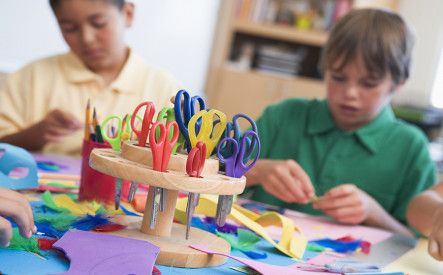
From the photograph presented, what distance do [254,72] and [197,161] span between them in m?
2.42

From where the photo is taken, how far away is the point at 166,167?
54 cm

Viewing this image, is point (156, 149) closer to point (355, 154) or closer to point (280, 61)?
point (355, 154)

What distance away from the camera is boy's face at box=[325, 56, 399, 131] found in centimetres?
117

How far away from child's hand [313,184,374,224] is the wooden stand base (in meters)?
0.38

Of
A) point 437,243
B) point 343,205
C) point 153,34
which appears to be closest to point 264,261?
point 437,243

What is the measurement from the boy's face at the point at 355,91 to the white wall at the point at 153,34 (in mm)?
1152

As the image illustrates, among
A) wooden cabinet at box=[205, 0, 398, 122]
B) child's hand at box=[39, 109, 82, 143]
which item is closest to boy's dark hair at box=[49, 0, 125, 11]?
child's hand at box=[39, 109, 82, 143]

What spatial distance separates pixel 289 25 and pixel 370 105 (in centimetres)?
186

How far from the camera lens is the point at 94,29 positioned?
1219 mm

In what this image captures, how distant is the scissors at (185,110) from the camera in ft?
1.82

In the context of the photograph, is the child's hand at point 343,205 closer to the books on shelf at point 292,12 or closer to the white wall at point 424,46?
the books on shelf at point 292,12

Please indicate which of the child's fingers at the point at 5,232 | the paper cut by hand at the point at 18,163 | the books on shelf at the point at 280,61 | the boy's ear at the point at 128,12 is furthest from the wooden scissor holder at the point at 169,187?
the books on shelf at the point at 280,61

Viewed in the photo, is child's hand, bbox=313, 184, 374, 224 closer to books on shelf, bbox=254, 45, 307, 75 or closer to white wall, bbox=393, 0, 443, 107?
books on shelf, bbox=254, 45, 307, 75

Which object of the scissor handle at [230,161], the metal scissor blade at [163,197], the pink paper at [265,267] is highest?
the scissor handle at [230,161]
